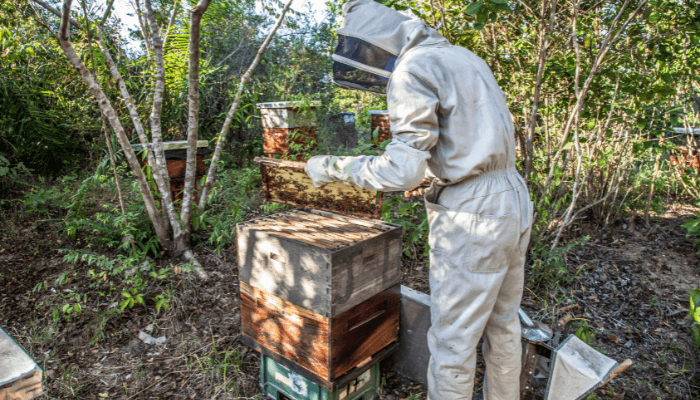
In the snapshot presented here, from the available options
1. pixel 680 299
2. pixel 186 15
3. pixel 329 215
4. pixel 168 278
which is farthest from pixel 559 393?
pixel 186 15

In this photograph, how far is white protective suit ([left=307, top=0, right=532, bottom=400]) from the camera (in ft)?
5.02

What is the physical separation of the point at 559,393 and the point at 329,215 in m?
1.31

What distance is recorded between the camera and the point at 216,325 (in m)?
2.65

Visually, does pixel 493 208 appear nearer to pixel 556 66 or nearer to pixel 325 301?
pixel 325 301

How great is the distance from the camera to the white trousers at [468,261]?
158 cm

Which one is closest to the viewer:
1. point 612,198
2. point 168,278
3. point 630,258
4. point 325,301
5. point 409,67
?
point 409,67

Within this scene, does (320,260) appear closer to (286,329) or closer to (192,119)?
(286,329)

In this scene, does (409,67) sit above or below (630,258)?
above

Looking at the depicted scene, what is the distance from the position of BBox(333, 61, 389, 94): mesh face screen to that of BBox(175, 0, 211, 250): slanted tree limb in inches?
43.8

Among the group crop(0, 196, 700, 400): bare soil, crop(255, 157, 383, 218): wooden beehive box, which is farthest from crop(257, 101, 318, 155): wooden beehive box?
crop(255, 157, 383, 218): wooden beehive box

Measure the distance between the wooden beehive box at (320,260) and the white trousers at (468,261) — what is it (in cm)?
27

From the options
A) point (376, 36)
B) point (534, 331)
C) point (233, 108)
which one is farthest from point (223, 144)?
point (534, 331)

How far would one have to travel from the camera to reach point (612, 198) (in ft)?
13.6

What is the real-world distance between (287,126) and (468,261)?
2357 millimetres
